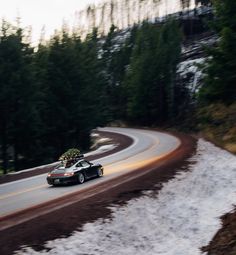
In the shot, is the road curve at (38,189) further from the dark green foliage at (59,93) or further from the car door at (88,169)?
the dark green foliage at (59,93)

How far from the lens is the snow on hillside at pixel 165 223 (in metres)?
11.9

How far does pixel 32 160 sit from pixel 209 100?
18.8 meters

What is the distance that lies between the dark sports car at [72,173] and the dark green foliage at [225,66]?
11.8m

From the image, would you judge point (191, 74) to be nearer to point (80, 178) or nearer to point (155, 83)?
point (155, 83)

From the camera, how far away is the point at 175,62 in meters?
77.2

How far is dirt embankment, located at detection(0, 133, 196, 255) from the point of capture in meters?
11.7

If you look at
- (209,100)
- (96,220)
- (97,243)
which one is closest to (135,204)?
(96,220)

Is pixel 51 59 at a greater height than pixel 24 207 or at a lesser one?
greater

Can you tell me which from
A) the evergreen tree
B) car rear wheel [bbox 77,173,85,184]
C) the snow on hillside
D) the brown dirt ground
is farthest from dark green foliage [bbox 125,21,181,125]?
the brown dirt ground

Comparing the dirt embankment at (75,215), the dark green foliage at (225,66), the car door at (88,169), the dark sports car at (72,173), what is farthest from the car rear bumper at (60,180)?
the dark green foliage at (225,66)

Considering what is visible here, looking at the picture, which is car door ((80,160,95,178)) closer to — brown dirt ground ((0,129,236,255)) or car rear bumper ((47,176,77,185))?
car rear bumper ((47,176,77,185))

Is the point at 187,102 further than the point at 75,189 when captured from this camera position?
Yes

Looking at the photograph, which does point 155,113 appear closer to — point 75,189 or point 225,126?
point 225,126

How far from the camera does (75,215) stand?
14062mm
